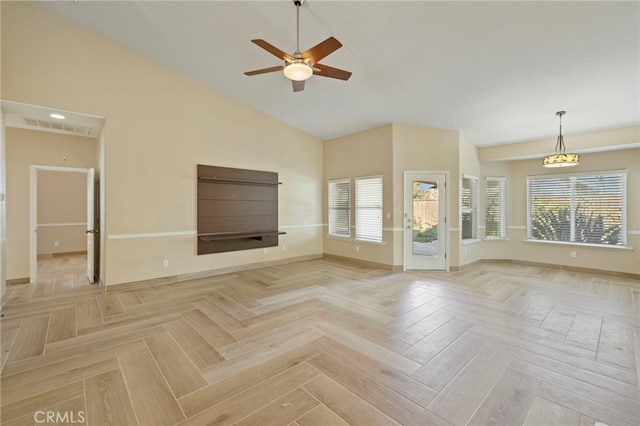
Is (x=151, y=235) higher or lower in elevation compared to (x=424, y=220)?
lower

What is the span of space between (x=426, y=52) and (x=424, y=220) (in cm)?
351

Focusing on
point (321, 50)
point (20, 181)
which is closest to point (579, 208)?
point (321, 50)

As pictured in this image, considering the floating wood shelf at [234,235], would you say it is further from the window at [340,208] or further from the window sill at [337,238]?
the window at [340,208]

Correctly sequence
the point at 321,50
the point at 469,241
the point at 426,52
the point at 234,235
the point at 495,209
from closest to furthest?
the point at 321,50, the point at 426,52, the point at 234,235, the point at 469,241, the point at 495,209

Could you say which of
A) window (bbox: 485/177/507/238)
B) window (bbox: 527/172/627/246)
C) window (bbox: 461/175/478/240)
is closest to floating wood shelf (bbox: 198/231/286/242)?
window (bbox: 461/175/478/240)

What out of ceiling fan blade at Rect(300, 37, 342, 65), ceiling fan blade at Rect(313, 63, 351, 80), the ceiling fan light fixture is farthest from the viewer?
ceiling fan blade at Rect(313, 63, 351, 80)

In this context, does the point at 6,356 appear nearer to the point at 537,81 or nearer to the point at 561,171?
the point at 537,81

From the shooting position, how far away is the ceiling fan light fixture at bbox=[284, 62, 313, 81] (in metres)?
2.76

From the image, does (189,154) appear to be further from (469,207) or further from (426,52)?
(469,207)

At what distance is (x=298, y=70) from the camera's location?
279 cm

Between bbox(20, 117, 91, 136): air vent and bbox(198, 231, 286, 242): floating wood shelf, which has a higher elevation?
bbox(20, 117, 91, 136): air vent

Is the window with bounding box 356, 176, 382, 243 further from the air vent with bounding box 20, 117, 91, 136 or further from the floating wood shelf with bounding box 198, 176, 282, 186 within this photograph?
the air vent with bounding box 20, 117, 91, 136

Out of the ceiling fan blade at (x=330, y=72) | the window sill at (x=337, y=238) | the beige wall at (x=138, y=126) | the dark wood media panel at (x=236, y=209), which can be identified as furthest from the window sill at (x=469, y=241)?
the beige wall at (x=138, y=126)

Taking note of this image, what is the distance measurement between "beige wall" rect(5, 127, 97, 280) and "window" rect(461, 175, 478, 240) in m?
Result: 8.87
